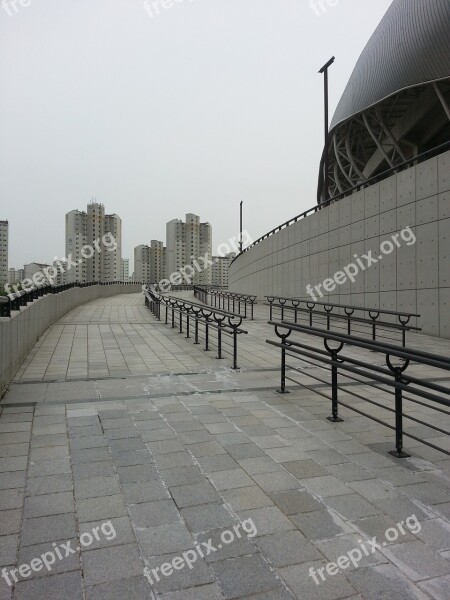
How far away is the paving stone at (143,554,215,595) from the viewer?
2094 millimetres

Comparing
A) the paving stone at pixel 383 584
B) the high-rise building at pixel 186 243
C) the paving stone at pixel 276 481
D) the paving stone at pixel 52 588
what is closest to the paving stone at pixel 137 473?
the paving stone at pixel 276 481

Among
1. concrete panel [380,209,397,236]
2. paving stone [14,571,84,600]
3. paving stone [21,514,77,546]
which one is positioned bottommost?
paving stone [21,514,77,546]

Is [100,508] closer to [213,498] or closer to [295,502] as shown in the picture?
[213,498]

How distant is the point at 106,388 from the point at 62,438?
198cm

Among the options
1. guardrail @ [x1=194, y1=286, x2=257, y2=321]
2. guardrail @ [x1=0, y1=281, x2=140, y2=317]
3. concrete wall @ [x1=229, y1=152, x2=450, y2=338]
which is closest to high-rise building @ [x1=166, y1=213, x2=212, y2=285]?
guardrail @ [x1=194, y1=286, x2=257, y2=321]

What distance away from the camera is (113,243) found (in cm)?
5769

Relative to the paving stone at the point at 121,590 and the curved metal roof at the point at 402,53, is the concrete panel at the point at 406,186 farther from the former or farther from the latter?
the paving stone at the point at 121,590

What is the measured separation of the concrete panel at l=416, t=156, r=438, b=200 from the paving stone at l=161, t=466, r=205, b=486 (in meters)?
10.6

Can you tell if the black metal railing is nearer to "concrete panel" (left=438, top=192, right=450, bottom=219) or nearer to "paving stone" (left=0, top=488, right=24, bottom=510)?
"concrete panel" (left=438, top=192, right=450, bottom=219)

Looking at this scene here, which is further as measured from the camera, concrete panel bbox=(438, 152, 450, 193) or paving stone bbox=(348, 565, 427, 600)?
concrete panel bbox=(438, 152, 450, 193)

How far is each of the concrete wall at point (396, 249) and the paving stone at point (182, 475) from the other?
31.5 feet

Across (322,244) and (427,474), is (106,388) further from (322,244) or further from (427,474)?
(322,244)

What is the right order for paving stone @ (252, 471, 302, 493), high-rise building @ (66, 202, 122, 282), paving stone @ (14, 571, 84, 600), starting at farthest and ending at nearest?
1. high-rise building @ (66, 202, 122, 282)
2. paving stone @ (252, 471, 302, 493)
3. paving stone @ (14, 571, 84, 600)

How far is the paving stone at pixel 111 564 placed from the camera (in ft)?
7.06
